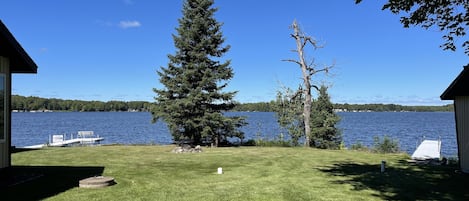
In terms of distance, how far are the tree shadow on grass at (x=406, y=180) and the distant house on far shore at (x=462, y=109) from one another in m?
0.58

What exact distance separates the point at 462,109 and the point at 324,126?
40.5 feet

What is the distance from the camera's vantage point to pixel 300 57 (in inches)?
917

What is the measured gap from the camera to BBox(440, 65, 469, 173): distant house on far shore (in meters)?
11.3

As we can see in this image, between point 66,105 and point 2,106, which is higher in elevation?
point 66,105

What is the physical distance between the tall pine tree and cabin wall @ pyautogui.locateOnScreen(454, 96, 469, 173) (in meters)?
11.0

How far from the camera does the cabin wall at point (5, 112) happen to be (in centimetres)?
909

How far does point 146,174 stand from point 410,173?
26.9 ft

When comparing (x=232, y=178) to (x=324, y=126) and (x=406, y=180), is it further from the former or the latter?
(x=324, y=126)

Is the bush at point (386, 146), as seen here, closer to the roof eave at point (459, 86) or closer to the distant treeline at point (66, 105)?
the roof eave at point (459, 86)

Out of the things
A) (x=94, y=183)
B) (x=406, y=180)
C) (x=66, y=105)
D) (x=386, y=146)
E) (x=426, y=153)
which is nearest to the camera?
(x=94, y=183)

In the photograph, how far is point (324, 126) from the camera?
2369 cm

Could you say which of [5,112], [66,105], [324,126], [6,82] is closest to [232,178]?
[5,112]

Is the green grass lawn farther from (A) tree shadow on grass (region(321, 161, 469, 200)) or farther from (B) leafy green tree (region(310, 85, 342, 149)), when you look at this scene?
(B) leafy green tree (region(310, 85, 342, 149))

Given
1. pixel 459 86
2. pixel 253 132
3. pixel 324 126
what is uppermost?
pixel 459 86
